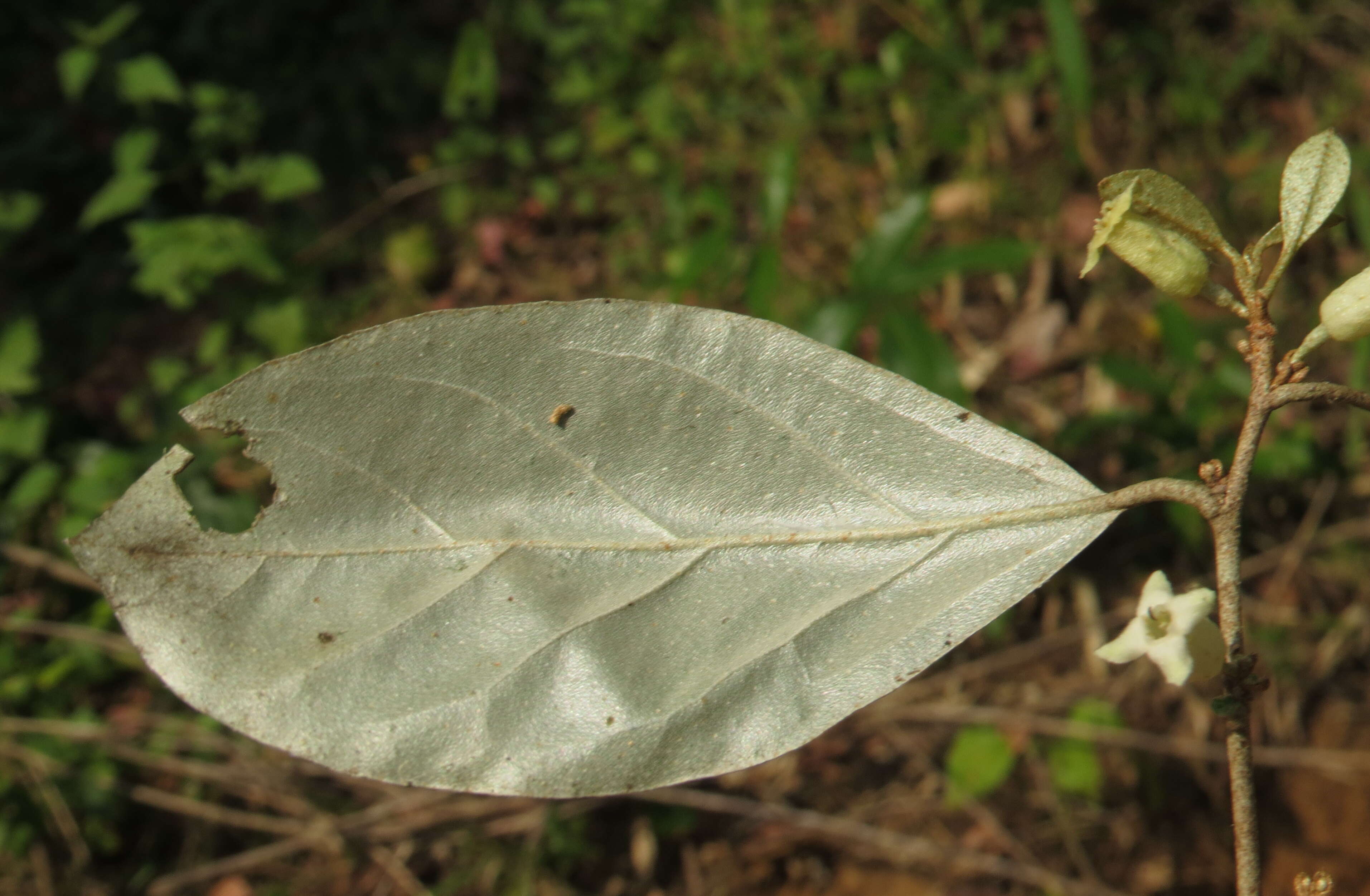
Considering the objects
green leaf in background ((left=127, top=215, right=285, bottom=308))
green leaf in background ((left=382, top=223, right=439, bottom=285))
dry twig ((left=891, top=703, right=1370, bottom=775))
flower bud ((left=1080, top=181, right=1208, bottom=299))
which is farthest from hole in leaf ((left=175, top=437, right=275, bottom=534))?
flower bud ((left=1080, top=181, right=1208, bottom=299))

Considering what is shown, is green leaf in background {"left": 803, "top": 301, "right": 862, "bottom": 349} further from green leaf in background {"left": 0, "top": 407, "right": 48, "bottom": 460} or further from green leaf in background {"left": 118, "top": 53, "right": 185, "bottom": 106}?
green leaf in background {"left": 118, "top": 53, "right": 185, "bottom": 106}

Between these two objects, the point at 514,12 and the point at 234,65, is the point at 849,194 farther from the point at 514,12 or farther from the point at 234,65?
the point at 234,65

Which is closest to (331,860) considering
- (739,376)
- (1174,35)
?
(739,376)

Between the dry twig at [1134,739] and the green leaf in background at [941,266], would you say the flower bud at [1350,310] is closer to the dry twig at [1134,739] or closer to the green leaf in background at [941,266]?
the green leaf in background at [941,266]

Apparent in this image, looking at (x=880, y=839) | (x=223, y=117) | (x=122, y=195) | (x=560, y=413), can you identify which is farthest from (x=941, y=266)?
(x=223, y=117)

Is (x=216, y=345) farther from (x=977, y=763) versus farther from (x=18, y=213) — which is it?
(x=977, y=763)
